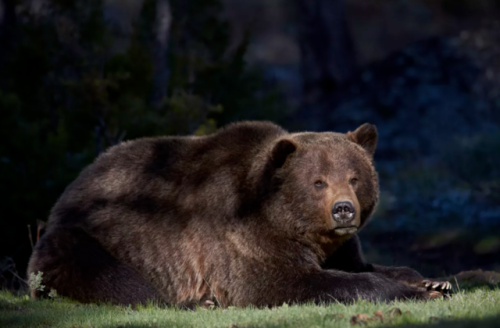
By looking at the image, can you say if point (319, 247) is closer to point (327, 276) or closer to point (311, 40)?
point (327, 276)

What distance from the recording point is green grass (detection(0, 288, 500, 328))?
5.43 meters

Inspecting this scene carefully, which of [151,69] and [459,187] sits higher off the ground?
[151,69]

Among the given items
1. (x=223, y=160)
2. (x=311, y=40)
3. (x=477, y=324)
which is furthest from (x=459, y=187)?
(x=477, y=324)

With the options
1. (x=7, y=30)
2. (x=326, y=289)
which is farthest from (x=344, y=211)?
(x=7, y=30)

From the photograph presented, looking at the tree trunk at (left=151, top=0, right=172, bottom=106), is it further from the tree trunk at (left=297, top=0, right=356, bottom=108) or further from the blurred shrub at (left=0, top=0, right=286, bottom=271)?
the tree trunk at (left=297, top=0, right=356, bottom=108)

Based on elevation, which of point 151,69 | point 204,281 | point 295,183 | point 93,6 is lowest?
point 204,281

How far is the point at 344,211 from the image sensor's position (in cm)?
684

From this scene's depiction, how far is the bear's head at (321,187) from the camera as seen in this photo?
704 centimetres

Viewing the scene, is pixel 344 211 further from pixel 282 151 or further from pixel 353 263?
pixel 353 263

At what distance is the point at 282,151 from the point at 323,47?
1802cm

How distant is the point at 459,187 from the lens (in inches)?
736

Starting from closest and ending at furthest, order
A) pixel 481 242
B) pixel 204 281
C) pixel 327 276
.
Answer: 1. pixel 327 276
2. pixel 204 281
3. pixel 481 242

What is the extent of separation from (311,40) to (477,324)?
68.8 ft

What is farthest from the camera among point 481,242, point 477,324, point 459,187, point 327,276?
point 459,187
